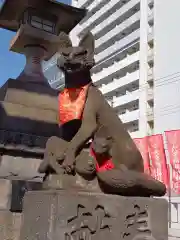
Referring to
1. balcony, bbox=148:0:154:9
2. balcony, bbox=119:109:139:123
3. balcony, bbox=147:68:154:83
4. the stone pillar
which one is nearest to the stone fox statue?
the stone pillar

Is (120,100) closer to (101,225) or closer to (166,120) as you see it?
(166,120)

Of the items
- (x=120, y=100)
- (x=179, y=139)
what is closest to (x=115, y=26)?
(x=120, y=100)

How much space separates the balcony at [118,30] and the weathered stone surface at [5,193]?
34694 mm

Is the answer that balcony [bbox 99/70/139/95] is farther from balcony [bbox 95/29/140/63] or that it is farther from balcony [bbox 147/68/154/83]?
balcony [bbox 95/29/140/63]

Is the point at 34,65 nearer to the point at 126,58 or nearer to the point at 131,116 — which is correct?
the point at 131,116

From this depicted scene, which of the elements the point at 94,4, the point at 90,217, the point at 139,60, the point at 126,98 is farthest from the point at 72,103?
the point at 94,4

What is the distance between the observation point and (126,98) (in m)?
34.4

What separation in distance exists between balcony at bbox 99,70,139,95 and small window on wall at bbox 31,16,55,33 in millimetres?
29430

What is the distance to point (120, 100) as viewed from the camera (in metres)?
35.6

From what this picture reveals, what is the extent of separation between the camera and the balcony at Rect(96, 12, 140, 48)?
3669 cm

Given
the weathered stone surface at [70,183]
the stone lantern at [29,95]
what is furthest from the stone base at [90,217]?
the stone lantern at [29,95]

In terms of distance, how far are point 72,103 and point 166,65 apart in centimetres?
2780

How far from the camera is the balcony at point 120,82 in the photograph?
34.4m

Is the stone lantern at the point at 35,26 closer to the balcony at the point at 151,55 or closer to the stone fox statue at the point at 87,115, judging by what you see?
the stone fox statue at the point at 87,115
